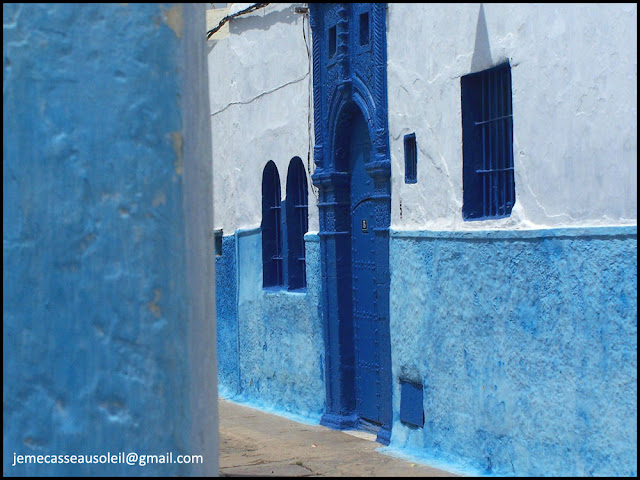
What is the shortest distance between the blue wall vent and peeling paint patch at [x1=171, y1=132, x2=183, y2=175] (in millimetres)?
4916

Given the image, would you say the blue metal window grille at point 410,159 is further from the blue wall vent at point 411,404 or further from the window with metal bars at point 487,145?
the blue wall vent at point 411,404

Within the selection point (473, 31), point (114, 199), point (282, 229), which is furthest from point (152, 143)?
Answer: point (282, 229)

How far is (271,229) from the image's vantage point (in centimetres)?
1101

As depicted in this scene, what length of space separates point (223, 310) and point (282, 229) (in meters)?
1.87

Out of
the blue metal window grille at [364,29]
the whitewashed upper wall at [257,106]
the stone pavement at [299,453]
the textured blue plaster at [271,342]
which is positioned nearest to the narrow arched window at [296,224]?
the whitewashed upper wall at [257,106]

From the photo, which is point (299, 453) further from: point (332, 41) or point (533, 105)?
point (332, 41)

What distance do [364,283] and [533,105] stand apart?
2.92 meters

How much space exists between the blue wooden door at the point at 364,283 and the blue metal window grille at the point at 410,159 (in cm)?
80

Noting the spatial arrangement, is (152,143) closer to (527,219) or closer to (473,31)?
(527,219)

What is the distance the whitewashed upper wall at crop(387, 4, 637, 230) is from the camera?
18.6ft

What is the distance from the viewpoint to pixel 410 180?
791cm

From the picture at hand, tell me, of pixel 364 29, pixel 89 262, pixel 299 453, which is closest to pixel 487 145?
pixel 364 29

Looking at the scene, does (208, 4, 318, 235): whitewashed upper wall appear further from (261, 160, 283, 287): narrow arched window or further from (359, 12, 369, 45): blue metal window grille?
(359, 12, 369, 45): blue metal window grille

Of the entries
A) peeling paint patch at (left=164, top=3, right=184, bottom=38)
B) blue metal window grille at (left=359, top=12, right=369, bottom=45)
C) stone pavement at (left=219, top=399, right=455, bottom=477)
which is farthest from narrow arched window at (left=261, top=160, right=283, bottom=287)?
peeling paint patch at (left=164, top=3, right=184, bottom=38)
